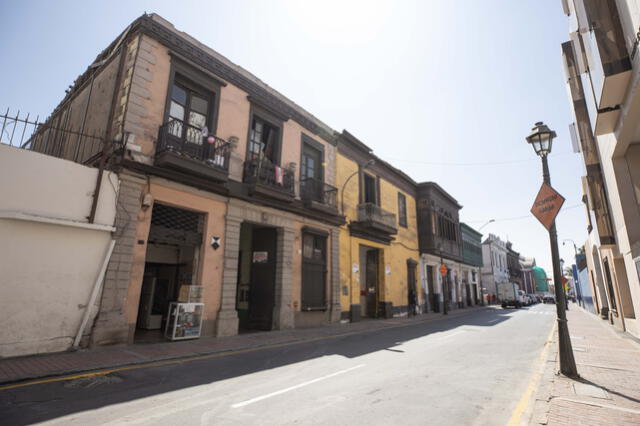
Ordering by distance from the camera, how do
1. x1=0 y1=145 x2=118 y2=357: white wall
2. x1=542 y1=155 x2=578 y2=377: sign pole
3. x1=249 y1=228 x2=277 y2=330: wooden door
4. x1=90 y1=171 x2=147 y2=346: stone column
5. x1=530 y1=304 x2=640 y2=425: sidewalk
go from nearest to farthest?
x1=530 y1=304 x2=640 y2=425: sidewalk, x1=542 y1=155 x2=578 y2=377: sign pole, x1=0 y1=145 x2=118 y2=357: white wall, x1=90 y1=171 x2=147 y2=346: stone column, x1=249 y1=228 x2=277 y2=330: wooden door

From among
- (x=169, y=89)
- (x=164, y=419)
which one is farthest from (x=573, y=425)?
(x=169, y=89)

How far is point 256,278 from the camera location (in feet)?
45.9

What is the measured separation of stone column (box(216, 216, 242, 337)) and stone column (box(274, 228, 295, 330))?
2.29 meters

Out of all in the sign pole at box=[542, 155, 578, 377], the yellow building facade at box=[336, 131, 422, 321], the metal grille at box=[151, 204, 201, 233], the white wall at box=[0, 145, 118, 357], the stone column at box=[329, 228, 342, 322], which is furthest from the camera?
the yellow building facade at box=[336, 131, 422, 321]

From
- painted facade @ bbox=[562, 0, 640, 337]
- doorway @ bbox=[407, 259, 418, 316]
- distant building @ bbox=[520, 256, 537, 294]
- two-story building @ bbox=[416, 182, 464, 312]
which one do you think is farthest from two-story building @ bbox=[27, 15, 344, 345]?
distant building @ bbox=[520, 256, 537, 294]

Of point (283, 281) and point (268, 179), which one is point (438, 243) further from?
point (268, 179)

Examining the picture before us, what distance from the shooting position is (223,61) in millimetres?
12438

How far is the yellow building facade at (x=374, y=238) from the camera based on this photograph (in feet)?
58.6

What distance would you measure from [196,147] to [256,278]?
20.2ft

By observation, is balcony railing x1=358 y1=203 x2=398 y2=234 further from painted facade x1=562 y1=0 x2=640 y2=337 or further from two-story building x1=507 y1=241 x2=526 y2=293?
two-story building x1=507 y1=241 x2=526 y2=293

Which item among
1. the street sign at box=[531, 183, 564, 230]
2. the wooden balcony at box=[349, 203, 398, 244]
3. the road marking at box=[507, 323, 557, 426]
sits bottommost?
the road marking at box=[507, 323, 557, 426]

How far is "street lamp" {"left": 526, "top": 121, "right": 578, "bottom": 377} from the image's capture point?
6.14m

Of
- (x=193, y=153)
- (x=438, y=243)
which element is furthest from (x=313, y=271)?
(x=438, y=243)

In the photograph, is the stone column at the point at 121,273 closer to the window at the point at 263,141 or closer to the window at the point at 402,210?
the window at the point at 263,141
